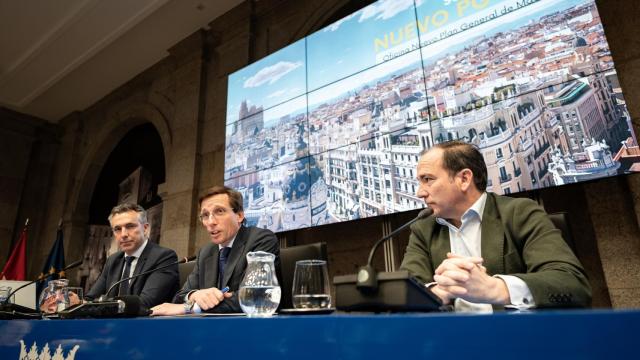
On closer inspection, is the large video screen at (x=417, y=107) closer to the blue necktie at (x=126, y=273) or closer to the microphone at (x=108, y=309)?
the blue necktie at (x=126, y=273)

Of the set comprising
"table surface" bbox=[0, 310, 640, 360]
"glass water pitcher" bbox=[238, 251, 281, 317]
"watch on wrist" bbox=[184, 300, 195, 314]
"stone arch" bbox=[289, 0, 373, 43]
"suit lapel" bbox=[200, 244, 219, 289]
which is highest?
"stone arch" bbox=[289, 0, 373, 43]

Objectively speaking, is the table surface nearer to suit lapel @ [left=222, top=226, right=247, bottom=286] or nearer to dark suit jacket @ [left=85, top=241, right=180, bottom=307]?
suit lapel @ [left=222, top=226, right=247, bottom=286]

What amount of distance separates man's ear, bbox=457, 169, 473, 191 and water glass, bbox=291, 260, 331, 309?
71cm

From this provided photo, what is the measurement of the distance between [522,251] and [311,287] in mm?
674

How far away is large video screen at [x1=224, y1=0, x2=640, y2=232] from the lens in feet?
6.48

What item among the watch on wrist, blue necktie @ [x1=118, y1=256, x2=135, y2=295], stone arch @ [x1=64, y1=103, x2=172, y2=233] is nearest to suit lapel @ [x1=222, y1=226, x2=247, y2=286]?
the watch on wrist

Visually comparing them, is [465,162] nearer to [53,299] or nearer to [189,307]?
[189,307]

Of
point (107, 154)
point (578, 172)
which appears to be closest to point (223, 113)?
point (107, 154)

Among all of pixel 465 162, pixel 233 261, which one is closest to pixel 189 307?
pixel 233 261

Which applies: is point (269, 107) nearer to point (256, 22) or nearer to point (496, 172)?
point (256, 22)

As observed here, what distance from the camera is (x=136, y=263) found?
7.16ft

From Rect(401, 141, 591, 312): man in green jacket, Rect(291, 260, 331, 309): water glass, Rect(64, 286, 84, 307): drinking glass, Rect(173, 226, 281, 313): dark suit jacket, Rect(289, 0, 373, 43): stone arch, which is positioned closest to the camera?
Rect(401, 141, 591, 312): man in green jacket

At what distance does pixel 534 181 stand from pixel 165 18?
4.37 m

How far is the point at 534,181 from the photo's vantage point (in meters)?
2.05
